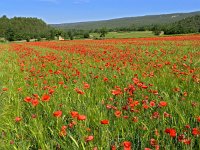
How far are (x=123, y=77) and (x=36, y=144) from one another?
9.82 feet

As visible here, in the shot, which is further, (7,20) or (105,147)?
(7,20)

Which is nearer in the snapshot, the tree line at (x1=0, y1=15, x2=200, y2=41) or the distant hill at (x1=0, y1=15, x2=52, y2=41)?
the tree line at (x1=0, y1=15, x2=200, y2=41)

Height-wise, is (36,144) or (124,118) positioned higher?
(124,118)

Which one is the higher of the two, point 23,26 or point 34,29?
point 23,26

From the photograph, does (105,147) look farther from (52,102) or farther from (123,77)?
(123,77)

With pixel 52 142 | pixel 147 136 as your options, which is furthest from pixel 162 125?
pixel 52 142

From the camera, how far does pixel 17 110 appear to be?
412 centimetres

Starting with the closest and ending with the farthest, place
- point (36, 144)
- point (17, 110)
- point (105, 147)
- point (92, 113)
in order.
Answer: point (105, 147) → point (36, 144) → point (92, 113) → point (17, 110)

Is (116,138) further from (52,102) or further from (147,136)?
(52,102)

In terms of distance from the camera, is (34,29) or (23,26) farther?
(23,26)

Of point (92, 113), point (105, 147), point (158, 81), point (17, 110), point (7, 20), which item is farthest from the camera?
point (7, 20)

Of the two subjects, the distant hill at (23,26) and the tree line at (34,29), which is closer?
the tree line at (34,29)

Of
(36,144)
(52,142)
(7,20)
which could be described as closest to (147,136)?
(52,142)

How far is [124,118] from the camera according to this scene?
3295mm
